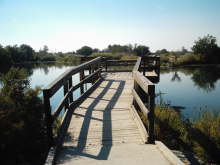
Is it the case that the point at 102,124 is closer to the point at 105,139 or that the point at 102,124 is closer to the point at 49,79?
the point at 105,139

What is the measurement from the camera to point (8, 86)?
354cm

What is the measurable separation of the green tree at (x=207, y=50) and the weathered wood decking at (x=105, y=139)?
128 ft

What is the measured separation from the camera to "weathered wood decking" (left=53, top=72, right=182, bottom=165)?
105 inches

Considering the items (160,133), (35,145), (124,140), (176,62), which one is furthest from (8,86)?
(176,62)

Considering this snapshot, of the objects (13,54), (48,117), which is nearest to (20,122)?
(48,117)

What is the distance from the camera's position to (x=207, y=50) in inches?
1523

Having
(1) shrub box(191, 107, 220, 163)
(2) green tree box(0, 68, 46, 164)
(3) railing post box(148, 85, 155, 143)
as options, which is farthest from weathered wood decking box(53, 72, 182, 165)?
(1) shrub box(191, 107, 220, 163)

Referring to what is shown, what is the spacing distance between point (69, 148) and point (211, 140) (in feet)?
9.88

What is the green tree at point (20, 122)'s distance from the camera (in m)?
2.91

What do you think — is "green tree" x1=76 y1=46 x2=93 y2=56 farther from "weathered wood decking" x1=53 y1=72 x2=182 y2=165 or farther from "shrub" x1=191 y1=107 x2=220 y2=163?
"shrub" x1=191 y1=107 x2=220 y2=163

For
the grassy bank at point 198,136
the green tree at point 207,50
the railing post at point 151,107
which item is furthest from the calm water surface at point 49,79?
the green tree at point 207,50

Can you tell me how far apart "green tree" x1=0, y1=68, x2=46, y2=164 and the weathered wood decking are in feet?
1.72

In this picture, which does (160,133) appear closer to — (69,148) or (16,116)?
(69,148)

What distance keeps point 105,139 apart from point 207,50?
41.5 metres
